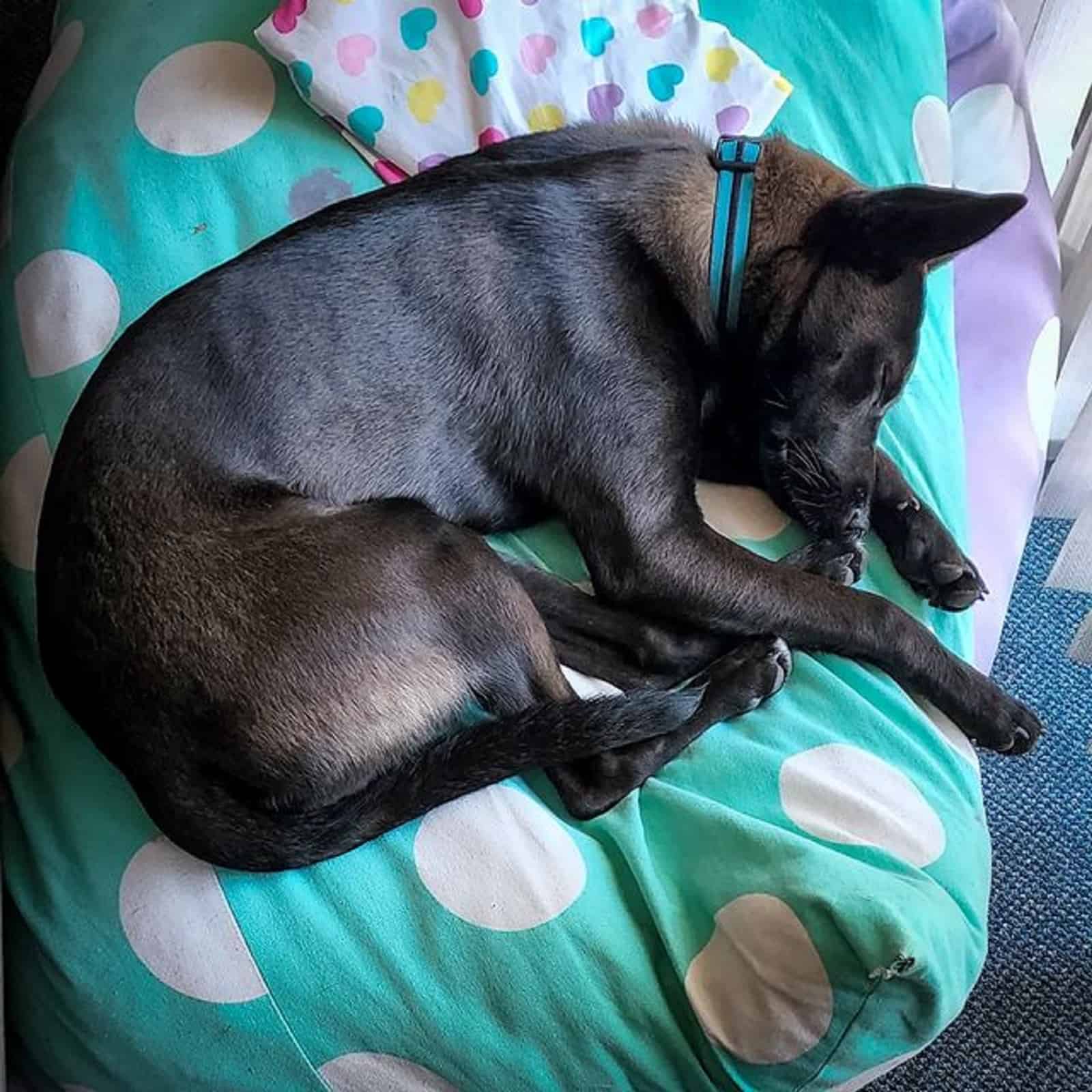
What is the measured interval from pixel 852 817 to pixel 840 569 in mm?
330

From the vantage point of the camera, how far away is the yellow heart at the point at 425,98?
1847mm

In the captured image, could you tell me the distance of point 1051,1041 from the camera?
Answer: 1812 mm

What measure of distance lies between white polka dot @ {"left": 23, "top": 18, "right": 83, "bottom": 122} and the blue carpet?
1.61 meters

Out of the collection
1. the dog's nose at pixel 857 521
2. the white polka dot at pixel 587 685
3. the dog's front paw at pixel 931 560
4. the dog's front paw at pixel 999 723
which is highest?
the dog's nose at pixel 857 521

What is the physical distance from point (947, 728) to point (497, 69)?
0.99 metres

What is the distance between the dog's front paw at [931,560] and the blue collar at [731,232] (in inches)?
12.8

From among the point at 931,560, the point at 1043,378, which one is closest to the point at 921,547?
the point at 931,560

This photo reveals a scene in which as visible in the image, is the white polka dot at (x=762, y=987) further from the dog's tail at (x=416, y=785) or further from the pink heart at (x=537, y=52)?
the pink heart at (x=537, y=52)

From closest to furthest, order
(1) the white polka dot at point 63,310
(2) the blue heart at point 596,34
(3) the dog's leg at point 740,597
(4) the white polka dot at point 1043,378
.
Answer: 1. (3) the dog's leg at point 740,597
2. (1) the white polka dot at point 63,310
3. (2) the blue heart at point 596,34
4. (4) the white polka dot at point 1043,378

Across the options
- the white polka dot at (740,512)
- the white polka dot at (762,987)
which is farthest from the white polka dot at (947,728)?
the white polka dot at (762,987)

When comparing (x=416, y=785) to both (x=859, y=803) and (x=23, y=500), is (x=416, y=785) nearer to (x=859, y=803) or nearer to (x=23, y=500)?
(x=859, y=803)

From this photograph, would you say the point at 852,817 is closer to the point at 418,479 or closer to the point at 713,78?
the point at 418,479

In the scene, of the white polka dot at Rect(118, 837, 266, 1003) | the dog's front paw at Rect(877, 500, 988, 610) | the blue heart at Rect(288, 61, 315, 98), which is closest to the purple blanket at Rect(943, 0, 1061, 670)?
the dog's front paw at Rect(877, 500, 988, 610)

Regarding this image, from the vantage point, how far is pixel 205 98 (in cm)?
185
